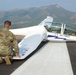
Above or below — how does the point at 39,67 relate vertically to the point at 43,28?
below

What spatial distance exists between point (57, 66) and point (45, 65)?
51cm

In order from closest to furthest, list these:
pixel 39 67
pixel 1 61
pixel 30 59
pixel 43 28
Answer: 1. pixel 39 67
2. pixel 1 61
3. pixel 30 59
4. pixel 43 28

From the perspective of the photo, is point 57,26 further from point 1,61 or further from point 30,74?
point 30,74

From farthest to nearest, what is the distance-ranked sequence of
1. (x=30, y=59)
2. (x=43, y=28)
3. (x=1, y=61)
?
1. (x=43, y=28)
2. (x=30, y=59)
3. (x=1, y=61)

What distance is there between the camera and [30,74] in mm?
9766

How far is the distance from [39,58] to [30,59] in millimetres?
455

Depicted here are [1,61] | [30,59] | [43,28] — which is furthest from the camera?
[43,28]

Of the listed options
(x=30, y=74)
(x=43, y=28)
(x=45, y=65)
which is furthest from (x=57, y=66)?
(x=43, y=28)

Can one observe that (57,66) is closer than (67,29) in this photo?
Yes

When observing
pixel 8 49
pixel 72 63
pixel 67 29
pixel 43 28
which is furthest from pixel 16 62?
pixel 67 29

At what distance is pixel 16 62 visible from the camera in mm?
12352

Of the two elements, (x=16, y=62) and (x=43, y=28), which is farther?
(x=43, y=28)

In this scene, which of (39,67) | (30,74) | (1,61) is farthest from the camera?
(1,61)

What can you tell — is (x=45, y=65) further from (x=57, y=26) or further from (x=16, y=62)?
(x=57, y=26)
